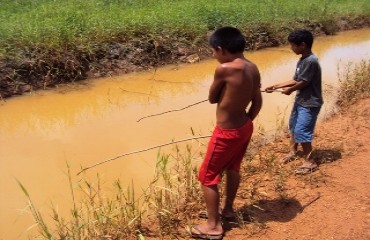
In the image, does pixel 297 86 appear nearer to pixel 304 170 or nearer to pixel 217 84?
pixel 304 170

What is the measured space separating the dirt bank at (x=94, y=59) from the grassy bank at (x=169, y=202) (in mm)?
3395

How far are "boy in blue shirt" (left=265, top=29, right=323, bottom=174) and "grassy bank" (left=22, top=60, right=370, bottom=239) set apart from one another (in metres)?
0.34

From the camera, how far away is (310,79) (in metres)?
3.84

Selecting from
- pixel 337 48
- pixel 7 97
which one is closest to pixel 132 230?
pixel 7 97

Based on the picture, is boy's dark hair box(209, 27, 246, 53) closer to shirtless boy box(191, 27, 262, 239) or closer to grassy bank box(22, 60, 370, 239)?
shirtless boy box(191, 27, 262, 239)

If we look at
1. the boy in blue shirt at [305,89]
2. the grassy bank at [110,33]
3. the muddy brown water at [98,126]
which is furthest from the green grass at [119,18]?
the boy in blue shirt at [305,89]

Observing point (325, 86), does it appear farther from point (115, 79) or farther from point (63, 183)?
point (63, 183)

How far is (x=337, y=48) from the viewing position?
1160 centimetres

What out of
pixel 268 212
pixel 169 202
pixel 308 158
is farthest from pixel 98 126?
pixel 268 212

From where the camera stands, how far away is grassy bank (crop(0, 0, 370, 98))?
22.9 feet

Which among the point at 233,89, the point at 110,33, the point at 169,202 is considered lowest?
the point at 169,202

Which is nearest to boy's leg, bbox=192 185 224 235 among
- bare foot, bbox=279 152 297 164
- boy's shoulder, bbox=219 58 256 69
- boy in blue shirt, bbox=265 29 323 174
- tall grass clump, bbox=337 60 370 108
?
boy's shoulder, bbox=219 58 256 69

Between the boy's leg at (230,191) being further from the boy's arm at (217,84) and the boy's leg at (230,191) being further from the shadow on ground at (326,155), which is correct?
the shadow on ground at (326,155)

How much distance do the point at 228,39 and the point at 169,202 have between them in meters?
1.45
